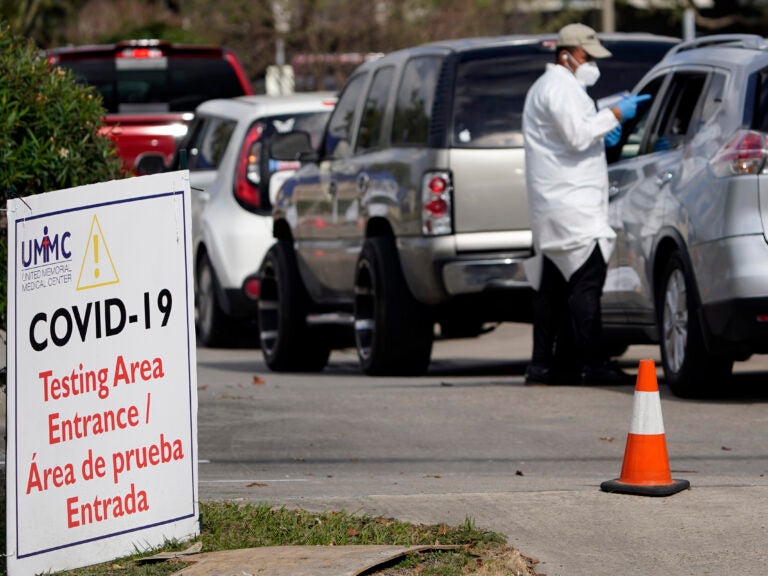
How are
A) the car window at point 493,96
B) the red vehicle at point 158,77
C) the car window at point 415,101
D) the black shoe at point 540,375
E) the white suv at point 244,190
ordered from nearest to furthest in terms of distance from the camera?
the black shoe at point 540,375, the car window at point 493,96, the car window at point 415,101, the white suv at point 244,190, the red vehicle at point 158,77

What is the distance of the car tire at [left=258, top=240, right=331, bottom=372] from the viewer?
42.3 feet

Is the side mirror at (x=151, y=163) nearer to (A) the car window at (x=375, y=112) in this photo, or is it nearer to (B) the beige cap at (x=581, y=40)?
(A) the car window at (x=375, y=112)

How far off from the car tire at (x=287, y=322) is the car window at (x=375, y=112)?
1.23 m

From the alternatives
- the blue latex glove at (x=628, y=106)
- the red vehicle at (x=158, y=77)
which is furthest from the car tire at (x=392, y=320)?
the red vehicle at (x=158, y=77)

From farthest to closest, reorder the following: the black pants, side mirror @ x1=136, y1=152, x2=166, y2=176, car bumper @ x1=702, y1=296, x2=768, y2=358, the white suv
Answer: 1. side mirror @ x1=136, y1=152, x2=166, y2=176
2. the white suv
3. the black pants
4. car bumper @ x1=702, y1=296, x2=768, y2=358

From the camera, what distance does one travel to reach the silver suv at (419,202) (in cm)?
1069

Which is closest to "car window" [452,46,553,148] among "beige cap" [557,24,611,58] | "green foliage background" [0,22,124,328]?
"beige cap" [557,24,611,58]

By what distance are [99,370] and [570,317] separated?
4976mm

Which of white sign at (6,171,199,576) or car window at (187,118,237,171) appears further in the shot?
car window at (187,118,237,171)

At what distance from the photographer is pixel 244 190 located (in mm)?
14414

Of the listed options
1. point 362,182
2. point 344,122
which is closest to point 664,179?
point 362,182

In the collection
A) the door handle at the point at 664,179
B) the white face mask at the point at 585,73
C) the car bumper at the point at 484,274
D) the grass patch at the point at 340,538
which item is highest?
the white face mask at the point at 585,73

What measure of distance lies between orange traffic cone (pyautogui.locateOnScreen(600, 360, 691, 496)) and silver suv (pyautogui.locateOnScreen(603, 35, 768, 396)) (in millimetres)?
2201

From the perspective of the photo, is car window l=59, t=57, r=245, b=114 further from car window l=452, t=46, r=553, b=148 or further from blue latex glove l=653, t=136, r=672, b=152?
blue latex glove l=653, t=136, r=672, b=152
